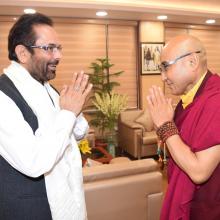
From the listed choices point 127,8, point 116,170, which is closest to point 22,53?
point 116,170

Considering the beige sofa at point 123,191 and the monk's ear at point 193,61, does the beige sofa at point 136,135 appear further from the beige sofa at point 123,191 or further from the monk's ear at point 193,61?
the monk's ear at point 193,61

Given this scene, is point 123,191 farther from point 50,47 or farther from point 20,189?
point 50,47

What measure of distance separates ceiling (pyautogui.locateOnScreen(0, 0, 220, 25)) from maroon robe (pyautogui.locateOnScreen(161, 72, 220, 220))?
11.5 ft

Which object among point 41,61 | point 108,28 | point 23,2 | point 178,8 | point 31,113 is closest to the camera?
point 31,113

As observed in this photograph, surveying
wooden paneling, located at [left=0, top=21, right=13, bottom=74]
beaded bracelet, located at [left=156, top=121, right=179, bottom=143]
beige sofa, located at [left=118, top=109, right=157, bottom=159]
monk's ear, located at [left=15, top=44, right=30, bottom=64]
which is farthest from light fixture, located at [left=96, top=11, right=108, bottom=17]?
beaded bracelet, located at [left=156, top=121, right=179, bottom=143]

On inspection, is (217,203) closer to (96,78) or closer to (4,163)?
(4,163)

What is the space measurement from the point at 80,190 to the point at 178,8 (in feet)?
14.9

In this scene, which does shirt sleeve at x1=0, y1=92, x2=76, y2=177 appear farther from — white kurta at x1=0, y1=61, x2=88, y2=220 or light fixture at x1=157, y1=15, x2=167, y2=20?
light fixture at x1=157, y1=15, x2=167, y2=20

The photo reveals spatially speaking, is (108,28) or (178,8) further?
(108,28)

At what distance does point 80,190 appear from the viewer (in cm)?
137

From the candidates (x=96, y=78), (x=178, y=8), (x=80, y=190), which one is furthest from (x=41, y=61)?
(x=178, y=8)

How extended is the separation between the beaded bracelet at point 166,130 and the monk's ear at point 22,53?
68 cm

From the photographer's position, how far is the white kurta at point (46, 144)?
1086 millimetres

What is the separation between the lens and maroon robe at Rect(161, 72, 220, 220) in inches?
44.6
